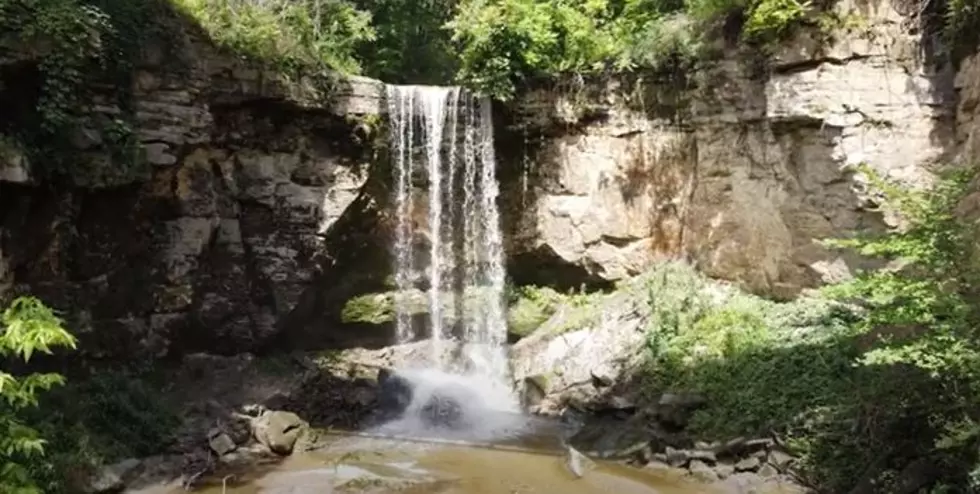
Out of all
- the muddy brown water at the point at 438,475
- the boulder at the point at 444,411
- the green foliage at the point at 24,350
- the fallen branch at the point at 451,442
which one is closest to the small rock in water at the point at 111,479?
the muddy brown water at the point at 438,475

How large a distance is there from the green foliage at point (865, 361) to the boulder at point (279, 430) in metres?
5.01

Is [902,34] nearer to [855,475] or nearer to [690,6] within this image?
[690,6]

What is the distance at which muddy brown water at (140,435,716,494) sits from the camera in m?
8.43

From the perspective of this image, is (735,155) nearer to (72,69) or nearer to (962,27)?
(962,27)

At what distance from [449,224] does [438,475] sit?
21.3 feet

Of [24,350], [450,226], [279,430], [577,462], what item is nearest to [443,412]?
[279,430]

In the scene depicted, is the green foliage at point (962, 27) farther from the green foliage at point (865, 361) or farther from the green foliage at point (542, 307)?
the green foliage at point (542, 307)

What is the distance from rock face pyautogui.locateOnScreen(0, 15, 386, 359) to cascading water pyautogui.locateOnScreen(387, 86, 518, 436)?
65cm

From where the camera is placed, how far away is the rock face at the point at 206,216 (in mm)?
10766

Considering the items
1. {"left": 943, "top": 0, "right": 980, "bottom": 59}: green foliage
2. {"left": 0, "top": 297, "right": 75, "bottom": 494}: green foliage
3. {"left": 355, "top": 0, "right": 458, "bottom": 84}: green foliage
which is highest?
{"left": 355, "top": 0, "right": 458, "bottom": 84}: green foliage

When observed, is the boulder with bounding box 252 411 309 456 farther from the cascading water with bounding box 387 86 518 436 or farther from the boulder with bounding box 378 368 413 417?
the cascading water with bounding box 387 86 518 436

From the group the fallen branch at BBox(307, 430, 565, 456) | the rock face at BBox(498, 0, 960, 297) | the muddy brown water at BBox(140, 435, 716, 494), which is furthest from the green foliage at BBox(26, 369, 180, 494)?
the rock face at BBox(498, 0, 960, 297)

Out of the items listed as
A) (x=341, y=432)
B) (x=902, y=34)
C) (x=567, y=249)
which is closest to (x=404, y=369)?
(x=341, y=432)

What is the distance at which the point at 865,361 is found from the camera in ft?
23.6
